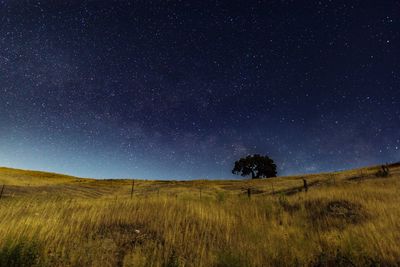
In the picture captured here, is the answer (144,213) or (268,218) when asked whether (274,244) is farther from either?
(144,213)

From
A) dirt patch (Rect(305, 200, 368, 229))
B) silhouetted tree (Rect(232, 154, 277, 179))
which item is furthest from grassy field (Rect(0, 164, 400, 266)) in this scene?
silhouetted tree (Rect(232, 154, 277, 179))

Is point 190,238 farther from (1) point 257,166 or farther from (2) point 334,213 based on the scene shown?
(1) point 257,166

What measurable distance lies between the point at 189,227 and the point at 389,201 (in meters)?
10.5

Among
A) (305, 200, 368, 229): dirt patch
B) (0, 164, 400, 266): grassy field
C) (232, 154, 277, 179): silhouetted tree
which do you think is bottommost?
(0, 164, 400, 266): grassy field

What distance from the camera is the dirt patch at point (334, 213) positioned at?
33.1 feet

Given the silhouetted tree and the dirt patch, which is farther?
the silhouetted tree

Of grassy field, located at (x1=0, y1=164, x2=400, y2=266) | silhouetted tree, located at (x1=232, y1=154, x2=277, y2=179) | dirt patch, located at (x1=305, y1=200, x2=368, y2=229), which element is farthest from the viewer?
silhouetted tree, located at (x1=232, y1=154, x2=277, y2=179)

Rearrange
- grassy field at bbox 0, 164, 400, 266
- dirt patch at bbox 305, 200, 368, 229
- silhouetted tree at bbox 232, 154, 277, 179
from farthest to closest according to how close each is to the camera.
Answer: silhouetted tree at bbox 232, 154, 277, 179, dirt patch at bbox 305, 200, 368, 229, grassy field at bbox 0, 164, 400, 266

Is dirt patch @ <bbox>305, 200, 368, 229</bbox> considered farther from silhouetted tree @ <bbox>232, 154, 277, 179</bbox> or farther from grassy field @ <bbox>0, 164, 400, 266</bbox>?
silhouetted tree @ <bbox>232, 154, 277, 179</bbox>

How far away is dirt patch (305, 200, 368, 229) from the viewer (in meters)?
10.1

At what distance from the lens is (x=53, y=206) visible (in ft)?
37.1

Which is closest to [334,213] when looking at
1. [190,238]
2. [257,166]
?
[190,238]

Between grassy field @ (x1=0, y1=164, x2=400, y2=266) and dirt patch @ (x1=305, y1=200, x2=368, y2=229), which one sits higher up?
dirt patch @ (x1=305, y1=200, x2=368, y2=229)

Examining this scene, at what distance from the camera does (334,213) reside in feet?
39.4
